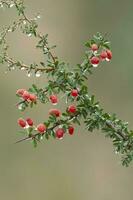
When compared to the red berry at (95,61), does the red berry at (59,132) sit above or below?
below

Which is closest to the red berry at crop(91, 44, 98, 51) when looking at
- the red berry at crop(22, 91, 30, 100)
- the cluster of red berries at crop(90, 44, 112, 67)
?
the cluster of red berries at crop(90, 44, 112, 67)

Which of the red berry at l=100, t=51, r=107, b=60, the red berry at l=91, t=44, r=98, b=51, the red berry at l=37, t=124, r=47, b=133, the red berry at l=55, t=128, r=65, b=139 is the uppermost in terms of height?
the red berry at l=91, t=44, r=98, b=51

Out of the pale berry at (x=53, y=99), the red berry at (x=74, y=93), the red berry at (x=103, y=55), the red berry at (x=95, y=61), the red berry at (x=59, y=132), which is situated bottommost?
the red berry at (x=59, y=132)

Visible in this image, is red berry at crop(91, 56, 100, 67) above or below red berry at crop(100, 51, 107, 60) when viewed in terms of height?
below

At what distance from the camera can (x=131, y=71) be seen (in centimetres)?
188

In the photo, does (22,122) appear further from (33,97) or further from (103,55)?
(103,55)

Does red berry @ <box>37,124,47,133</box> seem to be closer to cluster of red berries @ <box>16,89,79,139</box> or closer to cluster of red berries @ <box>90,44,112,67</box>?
cluster of red berries @ <box>16,89,79,139</box>

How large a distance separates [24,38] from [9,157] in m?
0.43

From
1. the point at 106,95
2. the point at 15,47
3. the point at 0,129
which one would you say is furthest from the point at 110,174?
the point at 15,47

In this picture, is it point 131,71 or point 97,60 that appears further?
point 131,71

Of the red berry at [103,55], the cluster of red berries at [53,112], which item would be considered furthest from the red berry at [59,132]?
the red berry at [103,55]

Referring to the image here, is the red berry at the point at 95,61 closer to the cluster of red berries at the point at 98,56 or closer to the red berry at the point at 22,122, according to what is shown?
the cluster of red berries at the point at 98,56

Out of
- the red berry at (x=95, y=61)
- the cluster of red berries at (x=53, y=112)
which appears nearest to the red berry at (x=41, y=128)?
the cluster of red berries at (x=53, y=112)

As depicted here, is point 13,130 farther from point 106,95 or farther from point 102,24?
point 102,24
